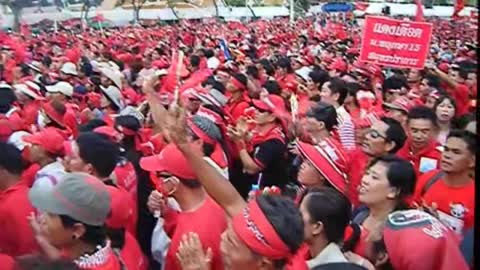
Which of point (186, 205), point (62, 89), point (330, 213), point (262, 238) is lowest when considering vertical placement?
point (62, 89)

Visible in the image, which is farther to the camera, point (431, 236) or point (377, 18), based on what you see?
point (377, 18)

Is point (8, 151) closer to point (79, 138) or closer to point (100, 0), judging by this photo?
point (79, 138)

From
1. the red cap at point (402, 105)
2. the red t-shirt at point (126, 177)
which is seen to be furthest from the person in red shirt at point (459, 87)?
the red t-shirt at point (126, 177)

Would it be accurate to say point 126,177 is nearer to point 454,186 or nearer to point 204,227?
point 204,227

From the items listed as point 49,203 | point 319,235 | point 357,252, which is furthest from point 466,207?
point 49,203

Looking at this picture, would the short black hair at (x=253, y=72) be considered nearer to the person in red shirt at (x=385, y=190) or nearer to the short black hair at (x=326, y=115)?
the short black hair at (x=326, y=115)

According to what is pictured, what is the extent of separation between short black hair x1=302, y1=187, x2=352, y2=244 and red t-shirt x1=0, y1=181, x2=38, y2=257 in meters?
1.40

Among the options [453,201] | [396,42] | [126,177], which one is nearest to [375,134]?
[453,201]

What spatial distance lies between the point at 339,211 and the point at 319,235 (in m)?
0.15

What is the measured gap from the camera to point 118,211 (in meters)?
4.05

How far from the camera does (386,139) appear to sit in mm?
5867

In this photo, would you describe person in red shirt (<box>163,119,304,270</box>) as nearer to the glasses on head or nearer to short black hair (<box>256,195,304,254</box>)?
short black hair (<box>256,195,304,254</box>)

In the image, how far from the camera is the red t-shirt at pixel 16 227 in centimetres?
422

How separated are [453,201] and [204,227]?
5.69 ft
